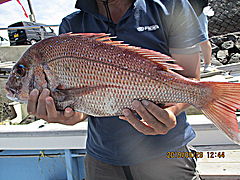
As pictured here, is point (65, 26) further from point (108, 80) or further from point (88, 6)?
point (108, 80)

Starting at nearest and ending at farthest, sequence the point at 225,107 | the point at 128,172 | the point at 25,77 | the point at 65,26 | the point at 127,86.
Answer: the point at 225,107
the point at 127,86
the point at 25,77
the point at 128,172
the point at 65,26

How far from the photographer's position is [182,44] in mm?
1371

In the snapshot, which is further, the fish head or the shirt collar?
the shirt collar

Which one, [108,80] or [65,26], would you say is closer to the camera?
[108,80]

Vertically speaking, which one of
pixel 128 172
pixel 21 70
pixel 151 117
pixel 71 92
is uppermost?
pixel 21 70

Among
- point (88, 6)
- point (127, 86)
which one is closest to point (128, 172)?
point (127, 86)

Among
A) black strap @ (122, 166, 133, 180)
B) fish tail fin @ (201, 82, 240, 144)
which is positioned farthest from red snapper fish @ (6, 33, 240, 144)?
black strap @ (122, 166, 133, 180)

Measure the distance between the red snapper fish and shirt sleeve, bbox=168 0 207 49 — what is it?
276mm

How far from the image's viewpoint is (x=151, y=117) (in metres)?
1.20

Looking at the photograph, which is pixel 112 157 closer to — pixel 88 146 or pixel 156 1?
pixel 88 146

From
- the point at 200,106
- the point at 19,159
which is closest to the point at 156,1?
the point at 200,106

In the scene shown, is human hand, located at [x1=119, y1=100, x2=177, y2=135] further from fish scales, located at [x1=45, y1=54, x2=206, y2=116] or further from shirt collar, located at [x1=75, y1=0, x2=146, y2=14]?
shirt collar, located at [x1=75, y1=0, x2=146, y2=14]

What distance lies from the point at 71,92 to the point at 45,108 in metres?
0.21

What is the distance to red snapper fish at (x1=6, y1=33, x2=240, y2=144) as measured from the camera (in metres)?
1.10
